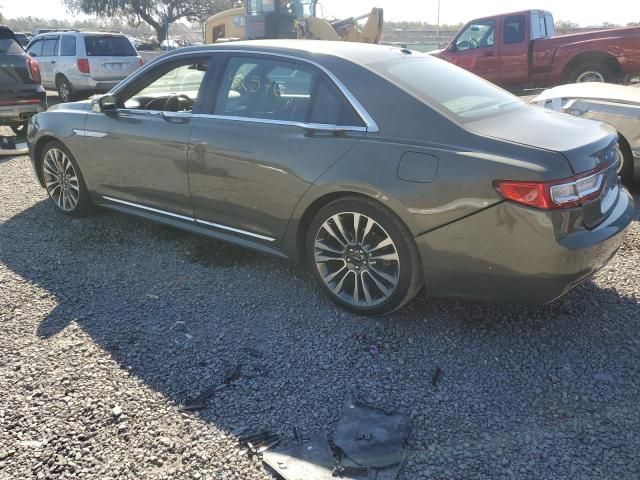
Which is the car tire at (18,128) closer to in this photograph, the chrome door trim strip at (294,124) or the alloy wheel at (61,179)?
the alloy wheel at (61,179)

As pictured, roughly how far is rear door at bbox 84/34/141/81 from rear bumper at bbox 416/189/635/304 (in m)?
12.5

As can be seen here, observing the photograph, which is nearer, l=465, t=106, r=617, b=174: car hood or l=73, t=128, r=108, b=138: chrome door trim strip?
l=465, t=106, r=617, b=174: car hood

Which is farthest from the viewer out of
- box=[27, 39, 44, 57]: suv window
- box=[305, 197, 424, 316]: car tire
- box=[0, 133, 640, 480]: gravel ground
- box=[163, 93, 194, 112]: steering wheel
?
box=[27, 39, 44, 57]: suv window

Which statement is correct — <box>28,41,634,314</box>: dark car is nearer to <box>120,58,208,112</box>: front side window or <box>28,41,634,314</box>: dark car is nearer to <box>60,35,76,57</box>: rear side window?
<box>120,58,208,112</box>: front side window

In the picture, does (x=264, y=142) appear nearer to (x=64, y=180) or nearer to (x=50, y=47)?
(x=64, y=180)

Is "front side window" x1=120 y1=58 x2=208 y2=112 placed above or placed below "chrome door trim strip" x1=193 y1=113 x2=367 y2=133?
above

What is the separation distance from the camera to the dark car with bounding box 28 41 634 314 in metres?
2.95

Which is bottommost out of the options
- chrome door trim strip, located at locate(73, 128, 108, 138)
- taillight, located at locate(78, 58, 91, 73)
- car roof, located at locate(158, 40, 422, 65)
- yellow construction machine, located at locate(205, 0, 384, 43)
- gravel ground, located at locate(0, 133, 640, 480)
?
gravel ground, located at locate(0, 133, 640, 480)

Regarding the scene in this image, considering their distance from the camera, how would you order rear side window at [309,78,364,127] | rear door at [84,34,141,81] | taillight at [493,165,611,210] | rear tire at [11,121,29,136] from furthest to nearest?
1. rear door at [84,34,141,81]
2. rear tire at [11,121,29,136]
3. rear side window at [309,78,364,127]
4. taillight at [493,165,611,210]

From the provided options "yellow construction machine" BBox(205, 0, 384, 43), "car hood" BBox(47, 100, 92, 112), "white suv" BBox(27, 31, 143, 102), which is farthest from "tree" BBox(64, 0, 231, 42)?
"car hood" BBox(47, 100, 92, 112)

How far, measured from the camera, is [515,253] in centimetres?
295

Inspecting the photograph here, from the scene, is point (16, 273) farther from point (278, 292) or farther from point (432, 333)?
point (432, 333)

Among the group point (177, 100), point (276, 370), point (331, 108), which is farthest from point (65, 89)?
point (276, 370)

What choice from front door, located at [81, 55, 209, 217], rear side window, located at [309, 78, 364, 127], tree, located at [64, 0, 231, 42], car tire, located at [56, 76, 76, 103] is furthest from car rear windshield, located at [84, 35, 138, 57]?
tree, located at [64, 0, 231, 42]
